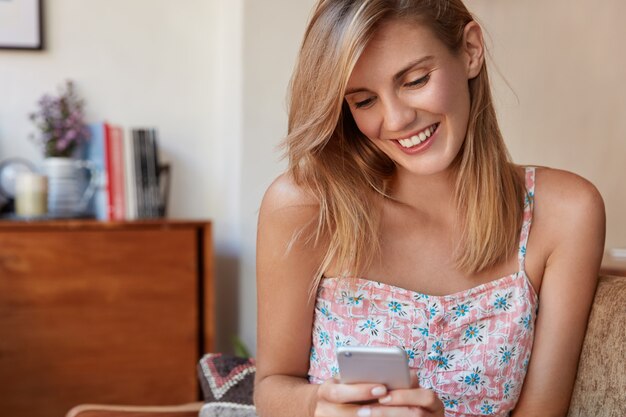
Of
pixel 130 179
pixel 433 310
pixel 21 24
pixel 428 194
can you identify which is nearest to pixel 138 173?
pixel 130 179

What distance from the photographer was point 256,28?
2.86 m

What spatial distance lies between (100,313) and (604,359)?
Answer: 181 cm

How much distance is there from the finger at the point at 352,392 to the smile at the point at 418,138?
16.8 inches

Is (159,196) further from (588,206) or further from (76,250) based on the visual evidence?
(588,206)

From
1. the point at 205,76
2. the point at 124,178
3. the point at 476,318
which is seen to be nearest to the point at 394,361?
the point at 476,318

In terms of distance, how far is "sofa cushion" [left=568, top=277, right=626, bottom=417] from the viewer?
4.15ft

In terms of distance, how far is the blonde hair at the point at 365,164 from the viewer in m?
1.36

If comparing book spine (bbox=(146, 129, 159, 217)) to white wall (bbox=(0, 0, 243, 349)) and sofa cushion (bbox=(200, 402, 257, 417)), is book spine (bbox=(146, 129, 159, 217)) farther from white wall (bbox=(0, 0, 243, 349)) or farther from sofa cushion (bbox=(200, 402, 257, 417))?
sofa cushion (bbox=(200, 402, 257, 417))

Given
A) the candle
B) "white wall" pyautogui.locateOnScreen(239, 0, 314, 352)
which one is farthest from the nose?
the candle

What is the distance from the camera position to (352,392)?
3.74 ft

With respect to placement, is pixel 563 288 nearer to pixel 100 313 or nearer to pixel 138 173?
pixel 100 313

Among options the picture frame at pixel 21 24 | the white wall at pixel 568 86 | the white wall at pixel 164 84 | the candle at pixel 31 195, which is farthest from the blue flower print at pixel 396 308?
the picture frame at pixel 21 24

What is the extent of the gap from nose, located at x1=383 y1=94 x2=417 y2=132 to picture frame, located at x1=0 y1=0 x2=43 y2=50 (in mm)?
2116

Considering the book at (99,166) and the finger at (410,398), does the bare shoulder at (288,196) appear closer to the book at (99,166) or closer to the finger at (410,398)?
the finger at (410,398)
